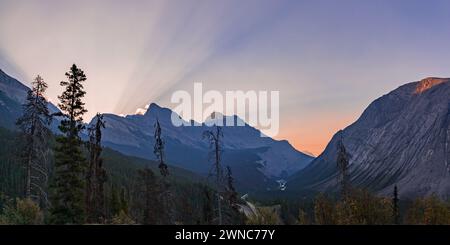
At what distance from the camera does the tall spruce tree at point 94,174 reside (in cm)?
4188

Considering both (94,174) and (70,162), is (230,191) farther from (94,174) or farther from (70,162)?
(70,162)

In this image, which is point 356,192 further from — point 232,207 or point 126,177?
point 126,177

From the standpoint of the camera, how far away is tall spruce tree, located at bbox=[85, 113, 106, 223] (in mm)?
41875

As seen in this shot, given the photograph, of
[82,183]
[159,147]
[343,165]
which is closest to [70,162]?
[82,183]

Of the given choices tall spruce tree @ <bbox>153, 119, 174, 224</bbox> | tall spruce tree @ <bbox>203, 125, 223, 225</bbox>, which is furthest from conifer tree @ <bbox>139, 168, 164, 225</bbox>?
tall spruce tree @ <bbox>203, 125, 223, 225</bbox>

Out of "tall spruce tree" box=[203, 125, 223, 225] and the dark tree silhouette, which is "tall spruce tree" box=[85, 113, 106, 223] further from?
"tall spruce tree" box=[203, 125, 223, 225]

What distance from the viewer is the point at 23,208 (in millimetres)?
32500

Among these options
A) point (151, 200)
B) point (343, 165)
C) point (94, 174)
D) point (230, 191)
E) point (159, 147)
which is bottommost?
point (151, 200)

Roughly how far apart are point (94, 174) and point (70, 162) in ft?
27.9

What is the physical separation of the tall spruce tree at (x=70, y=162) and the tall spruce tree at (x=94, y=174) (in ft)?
7.37

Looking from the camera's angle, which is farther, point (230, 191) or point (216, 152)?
point (230, 191)

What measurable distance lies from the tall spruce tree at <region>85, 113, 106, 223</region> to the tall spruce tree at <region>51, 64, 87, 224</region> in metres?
2.25

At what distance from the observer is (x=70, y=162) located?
3834cm

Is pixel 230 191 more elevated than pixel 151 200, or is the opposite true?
pixel 230 191
